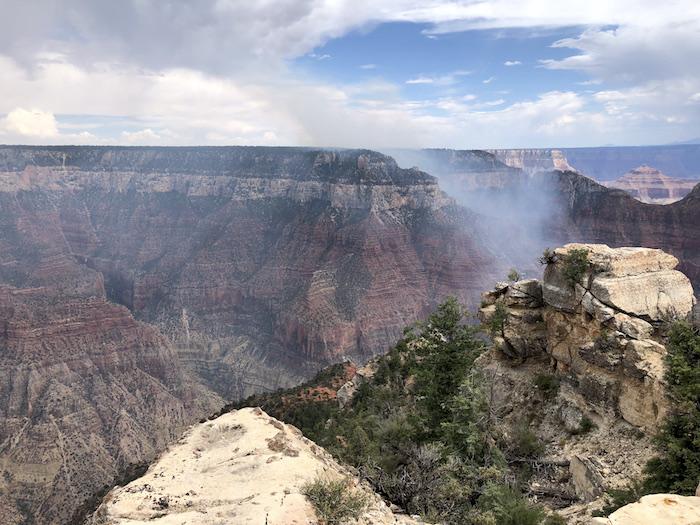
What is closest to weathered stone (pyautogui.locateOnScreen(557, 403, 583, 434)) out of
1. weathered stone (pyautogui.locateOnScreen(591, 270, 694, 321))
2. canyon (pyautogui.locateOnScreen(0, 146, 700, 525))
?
weathered stone (pyautogui.locateOnScreen(591, 270, 694, 321))

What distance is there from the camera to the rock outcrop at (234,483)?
1141cm

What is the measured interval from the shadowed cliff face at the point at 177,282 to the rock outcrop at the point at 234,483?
42.7 meters

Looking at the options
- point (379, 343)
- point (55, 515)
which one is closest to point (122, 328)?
point (55, 515)

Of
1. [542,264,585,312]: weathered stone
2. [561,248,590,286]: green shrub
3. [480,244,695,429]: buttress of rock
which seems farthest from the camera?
[542,264,585,312]: weathered stone

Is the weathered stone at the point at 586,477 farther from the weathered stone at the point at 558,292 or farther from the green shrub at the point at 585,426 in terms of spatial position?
the weathered stone at the point at 558,292

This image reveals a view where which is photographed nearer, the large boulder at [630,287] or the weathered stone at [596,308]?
the weathered stone at [596,308]

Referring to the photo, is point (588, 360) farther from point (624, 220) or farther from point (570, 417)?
point (624, 220)

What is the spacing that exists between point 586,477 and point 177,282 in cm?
10634

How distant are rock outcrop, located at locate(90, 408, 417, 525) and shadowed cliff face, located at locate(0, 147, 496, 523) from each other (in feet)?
140

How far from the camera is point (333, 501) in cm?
1160

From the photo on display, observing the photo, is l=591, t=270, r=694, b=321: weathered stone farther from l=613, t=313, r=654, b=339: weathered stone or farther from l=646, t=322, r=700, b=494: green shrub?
l=646, t=322, r=700, b=494: green shrub

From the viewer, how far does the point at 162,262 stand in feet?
406

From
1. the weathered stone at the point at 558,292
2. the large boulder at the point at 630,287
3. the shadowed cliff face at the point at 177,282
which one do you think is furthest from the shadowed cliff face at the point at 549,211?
the weathered stone at the point at 558,292

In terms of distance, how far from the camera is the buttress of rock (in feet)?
67.3
